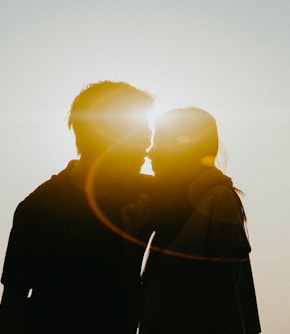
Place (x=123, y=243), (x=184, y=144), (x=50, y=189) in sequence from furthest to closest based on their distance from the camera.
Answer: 1. (x=184, y=144)
2. (x=50, y=189)
3. (x=123, y=243)

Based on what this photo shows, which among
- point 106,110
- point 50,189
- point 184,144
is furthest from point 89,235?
point 184,144

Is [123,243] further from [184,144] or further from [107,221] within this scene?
[184,144]

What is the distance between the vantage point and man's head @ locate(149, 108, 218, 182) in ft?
11.8

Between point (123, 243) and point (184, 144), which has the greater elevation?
point (184, 144)

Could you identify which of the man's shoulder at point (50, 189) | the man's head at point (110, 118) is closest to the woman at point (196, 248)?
the man's head at point (110, 118)

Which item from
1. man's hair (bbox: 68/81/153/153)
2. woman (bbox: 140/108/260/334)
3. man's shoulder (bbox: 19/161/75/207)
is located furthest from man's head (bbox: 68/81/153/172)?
woman (bbox: 140/108/260/334)

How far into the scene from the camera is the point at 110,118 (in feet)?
10.6

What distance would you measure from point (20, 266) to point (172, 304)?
1113mm

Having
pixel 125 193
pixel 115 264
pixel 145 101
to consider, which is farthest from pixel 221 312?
pixel 145 101

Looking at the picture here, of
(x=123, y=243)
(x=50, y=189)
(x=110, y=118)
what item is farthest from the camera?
(x=50, y=189)

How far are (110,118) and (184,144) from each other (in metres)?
0.71

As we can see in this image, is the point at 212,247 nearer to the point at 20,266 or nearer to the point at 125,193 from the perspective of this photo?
the point at 125,193

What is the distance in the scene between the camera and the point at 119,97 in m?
3.36

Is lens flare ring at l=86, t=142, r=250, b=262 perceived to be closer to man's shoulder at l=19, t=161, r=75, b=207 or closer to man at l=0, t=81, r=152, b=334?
man at l=0, t=81, r=152, b=334
